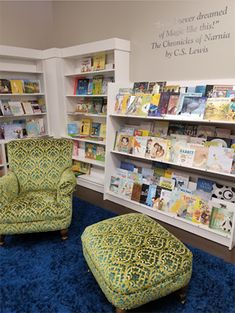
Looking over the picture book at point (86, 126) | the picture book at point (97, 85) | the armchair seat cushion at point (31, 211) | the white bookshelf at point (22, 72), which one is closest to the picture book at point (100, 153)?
the picture book at point (86, 126)

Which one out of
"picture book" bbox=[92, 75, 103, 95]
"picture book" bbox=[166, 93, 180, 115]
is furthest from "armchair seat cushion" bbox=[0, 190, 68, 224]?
"picture book" bbox=[92, 75, 103, 95]

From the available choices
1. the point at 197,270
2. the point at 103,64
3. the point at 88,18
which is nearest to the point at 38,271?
the point at 197,270

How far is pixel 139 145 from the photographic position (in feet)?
9.14

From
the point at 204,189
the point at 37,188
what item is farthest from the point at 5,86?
the point at 204,189

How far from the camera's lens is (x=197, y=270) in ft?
6.47

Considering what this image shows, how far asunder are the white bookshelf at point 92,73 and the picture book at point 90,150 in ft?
0.24

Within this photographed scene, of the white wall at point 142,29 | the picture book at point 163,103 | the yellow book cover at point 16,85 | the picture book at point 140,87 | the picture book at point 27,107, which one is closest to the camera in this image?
the white wall at point 142,29

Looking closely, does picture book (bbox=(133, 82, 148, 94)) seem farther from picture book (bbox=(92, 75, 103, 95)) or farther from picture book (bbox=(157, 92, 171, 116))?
picture book (bbox=(92, 75, 103, 95))

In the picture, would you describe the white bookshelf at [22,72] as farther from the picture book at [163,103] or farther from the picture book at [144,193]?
the picture book at [163,103]

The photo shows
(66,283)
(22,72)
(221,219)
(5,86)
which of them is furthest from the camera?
(22,72)

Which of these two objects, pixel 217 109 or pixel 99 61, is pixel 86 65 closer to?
pixel 99 61

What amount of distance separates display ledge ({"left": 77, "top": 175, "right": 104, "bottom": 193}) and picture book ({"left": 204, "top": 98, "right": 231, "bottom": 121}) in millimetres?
1759

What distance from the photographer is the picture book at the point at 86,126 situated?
3636 mm

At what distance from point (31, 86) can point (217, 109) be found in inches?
109
